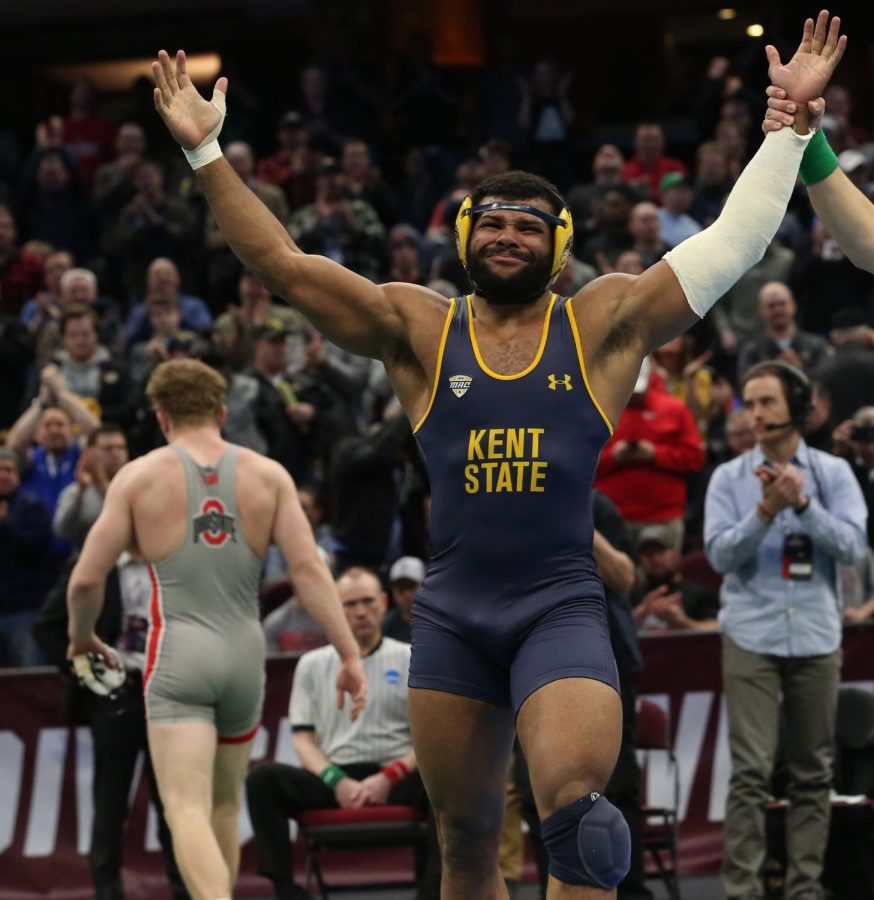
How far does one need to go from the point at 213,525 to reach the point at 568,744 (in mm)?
2884

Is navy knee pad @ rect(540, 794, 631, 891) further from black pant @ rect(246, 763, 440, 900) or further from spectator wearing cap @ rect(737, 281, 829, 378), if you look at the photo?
spectator wearing cap @ rect(737, 281, 829, 378)

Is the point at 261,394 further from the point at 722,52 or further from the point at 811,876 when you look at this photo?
the point at 722,52

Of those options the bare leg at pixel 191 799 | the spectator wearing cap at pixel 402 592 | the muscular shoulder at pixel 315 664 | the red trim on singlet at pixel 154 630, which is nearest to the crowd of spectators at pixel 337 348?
the spectator wearing cap at pixel 402 592

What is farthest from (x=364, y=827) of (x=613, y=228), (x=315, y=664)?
(x=613, y=228)

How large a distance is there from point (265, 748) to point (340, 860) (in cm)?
70

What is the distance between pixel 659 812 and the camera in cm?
899

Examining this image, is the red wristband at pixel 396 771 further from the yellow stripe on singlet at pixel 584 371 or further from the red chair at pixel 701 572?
the yellow stripe on singlet at pixel 584 371

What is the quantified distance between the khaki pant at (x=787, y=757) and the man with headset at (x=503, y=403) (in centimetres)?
341

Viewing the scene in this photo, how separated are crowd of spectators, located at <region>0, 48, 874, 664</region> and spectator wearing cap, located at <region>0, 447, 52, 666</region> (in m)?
0.01

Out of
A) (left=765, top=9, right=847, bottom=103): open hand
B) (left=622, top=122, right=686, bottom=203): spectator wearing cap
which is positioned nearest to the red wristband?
(left=765, top=9, right=847, bottom=103): open hand

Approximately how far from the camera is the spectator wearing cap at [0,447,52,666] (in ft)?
36.0

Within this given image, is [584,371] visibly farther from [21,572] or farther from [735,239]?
[21,572]

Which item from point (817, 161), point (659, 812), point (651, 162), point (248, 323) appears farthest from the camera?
point (651, 162)

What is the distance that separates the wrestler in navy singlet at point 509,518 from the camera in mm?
5215
